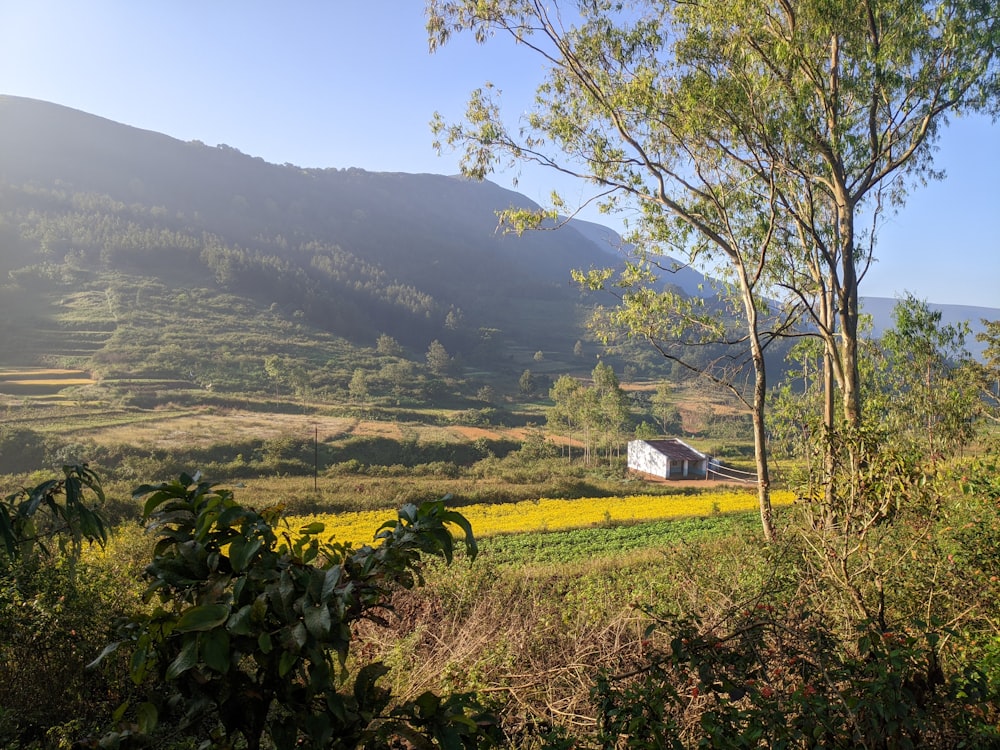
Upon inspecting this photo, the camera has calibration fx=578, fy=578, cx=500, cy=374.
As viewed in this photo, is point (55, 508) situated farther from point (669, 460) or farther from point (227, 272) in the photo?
→ point (227, 272)

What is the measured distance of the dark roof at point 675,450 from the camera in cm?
3808

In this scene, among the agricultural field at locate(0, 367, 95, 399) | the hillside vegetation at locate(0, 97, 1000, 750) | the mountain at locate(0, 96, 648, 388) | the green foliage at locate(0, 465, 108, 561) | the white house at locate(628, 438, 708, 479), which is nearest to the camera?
the hillside vegetation at locate(0, 97, 1000, 750)

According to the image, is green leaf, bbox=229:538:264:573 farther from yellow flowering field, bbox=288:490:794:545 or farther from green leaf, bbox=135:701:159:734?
yellow flowering field, bbox=288:490:794:545

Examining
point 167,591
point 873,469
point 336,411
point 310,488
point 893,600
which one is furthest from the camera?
point 336,411

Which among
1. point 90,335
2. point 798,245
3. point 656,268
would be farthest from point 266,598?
point 90,335

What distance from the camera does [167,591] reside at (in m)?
1.43

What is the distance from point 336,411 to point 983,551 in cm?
5136

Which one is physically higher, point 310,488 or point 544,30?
point 544,30

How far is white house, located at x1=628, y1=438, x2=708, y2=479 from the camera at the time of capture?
37.6 metres

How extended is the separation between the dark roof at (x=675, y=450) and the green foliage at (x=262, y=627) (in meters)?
38.2

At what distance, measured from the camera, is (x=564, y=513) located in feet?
73.4

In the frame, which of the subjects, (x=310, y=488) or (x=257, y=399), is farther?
(x=257, y=399)

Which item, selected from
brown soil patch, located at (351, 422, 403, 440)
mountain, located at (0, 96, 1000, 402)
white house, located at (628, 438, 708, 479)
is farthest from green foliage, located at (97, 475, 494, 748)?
brown soil patch, located at (351, 422, 403, 440)

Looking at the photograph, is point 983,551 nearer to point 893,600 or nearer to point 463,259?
point 893,600
